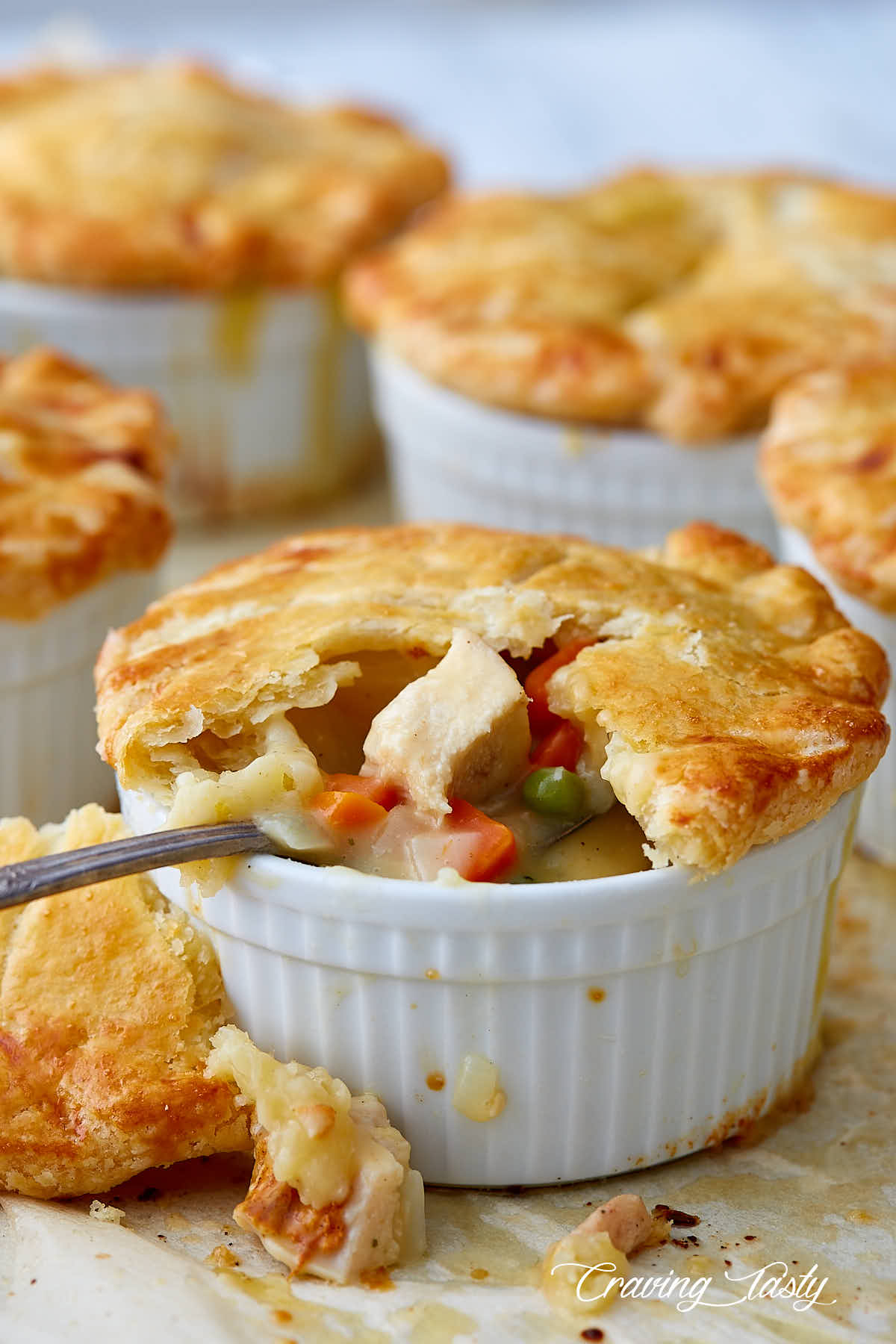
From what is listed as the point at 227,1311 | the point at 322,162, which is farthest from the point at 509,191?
the point at 227,1311

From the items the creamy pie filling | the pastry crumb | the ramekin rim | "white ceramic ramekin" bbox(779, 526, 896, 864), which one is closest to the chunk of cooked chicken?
the creamy pie filling

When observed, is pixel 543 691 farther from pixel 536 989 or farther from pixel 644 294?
pixel 644 294

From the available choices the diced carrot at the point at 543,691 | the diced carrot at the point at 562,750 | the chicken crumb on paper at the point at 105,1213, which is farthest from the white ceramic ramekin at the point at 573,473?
the chicken crumb on paper at the point at 105,1213

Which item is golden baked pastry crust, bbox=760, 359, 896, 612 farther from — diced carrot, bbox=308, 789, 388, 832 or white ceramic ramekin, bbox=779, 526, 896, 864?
diced carrot, bbox=308, 789, 388, 832

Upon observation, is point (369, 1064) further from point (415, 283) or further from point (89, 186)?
point (89, 186)

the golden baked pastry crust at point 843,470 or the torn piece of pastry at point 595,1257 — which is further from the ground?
the golden baked pastry crust at point 843,470

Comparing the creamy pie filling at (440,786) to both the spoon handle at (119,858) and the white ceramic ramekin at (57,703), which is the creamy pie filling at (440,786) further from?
the white ceramic ramekin at (57,703)
